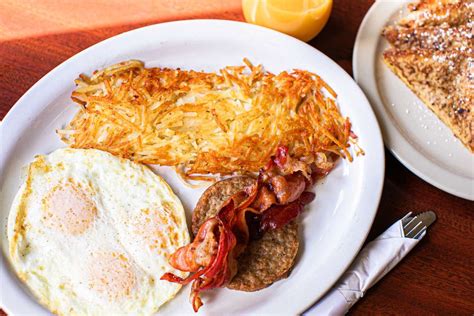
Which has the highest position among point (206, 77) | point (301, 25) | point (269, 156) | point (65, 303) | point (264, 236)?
point (301, 25)

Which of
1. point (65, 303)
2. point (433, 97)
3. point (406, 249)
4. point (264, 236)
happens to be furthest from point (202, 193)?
point (433, 97)

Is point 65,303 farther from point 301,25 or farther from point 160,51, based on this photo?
point 301,25

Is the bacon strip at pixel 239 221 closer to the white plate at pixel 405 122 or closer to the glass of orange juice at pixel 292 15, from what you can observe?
the white plate at pixel 405 122

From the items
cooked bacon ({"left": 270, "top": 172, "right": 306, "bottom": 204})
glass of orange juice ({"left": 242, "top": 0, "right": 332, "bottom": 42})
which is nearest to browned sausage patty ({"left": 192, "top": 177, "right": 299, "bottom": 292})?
cooked bacon ({"left": 270, "top": 172, "right": 306, "bottom": 204})

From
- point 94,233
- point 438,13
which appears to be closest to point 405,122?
point 438,13

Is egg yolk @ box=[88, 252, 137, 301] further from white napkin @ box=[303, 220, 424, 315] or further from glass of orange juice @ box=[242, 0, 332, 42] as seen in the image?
glass of orange juice @ box=[242, 0, 332, 42]

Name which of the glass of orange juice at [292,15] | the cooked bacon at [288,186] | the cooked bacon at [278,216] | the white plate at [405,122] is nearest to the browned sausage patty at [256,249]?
the cooked bacon at [278,216]
